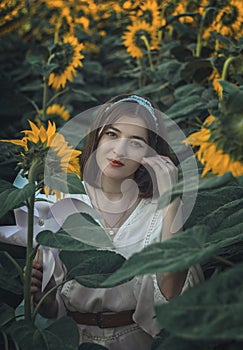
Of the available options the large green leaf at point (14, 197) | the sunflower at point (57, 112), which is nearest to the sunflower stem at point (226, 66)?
the large green leaf at point (14, 197)

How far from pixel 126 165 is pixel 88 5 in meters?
2.19

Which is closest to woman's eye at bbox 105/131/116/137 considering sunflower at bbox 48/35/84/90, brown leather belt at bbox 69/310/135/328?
brown leather belt at bbox 69/310/135/328

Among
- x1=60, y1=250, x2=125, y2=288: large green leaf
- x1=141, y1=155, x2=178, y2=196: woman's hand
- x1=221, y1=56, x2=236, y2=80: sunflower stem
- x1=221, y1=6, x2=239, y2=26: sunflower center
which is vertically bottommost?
x1=221, y1=6, x2=239, y2=26: sunflower center

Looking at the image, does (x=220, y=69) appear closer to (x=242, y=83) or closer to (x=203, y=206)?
(x=242, y=83)

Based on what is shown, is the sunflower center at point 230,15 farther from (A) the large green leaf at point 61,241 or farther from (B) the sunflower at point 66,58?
(A) the large green leaf at point 61,241

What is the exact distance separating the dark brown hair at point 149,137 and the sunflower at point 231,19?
2.63 feet

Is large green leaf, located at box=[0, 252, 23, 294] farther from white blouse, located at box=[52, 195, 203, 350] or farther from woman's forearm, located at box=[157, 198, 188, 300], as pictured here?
woman's forearm, located at box=[157, 198, 188, 300]

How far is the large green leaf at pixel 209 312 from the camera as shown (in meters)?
0.72

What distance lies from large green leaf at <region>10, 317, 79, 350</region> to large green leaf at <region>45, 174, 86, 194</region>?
0.69 ft

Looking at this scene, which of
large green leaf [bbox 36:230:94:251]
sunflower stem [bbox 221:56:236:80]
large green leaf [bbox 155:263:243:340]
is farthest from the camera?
sunflower stem [bbox 221:56:236:80]

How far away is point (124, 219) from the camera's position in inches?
54.7

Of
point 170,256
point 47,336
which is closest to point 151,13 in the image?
point 47,336

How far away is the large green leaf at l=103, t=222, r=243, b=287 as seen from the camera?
0.81 metres

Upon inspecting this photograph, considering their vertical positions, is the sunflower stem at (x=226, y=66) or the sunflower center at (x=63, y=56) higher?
the sunflower stem at (x=226, y=66)
